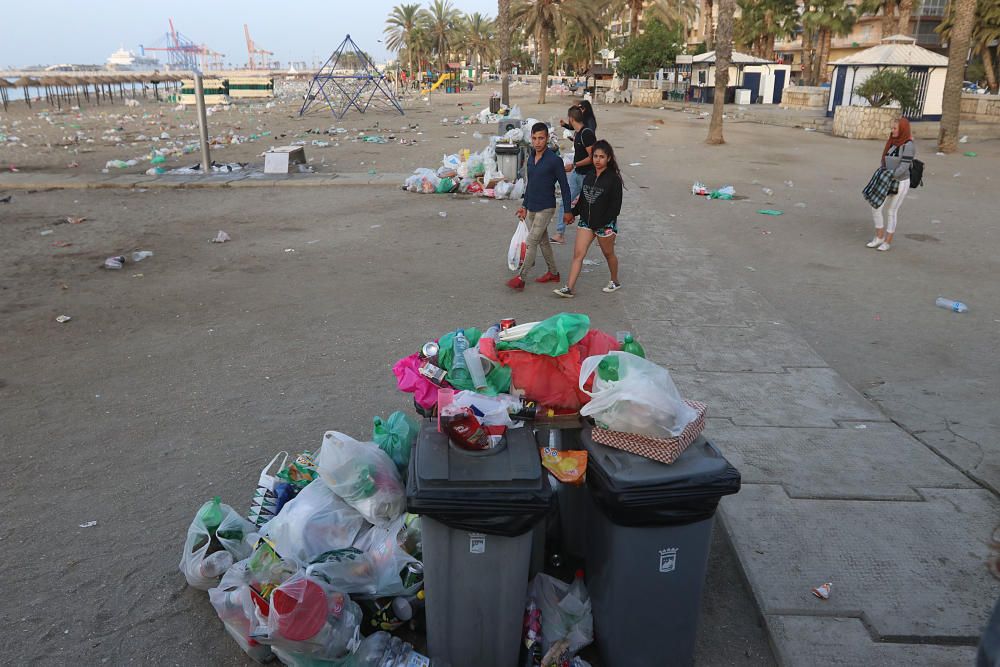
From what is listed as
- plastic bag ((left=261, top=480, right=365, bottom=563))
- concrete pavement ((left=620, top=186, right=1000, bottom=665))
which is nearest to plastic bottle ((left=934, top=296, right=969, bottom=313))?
concrete pavement ((left=620, top=186, right=1000, bottom=665))

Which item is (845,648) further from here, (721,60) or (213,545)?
(721,60)

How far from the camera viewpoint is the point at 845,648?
2.72 meters

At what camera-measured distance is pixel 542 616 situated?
2766mm

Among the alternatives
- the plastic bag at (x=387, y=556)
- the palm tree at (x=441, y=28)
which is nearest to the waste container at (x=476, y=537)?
the plastic bag at (x=387, y=556)

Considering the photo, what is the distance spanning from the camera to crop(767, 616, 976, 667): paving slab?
266 cm

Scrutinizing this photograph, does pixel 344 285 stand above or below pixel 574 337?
below

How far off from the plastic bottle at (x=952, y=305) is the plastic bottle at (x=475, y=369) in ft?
18.9

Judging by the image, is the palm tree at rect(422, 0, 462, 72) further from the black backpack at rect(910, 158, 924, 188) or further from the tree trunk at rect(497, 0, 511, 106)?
the black backpack at rect(910, 158, 924, 188)

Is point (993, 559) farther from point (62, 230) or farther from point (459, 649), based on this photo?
point (62, 230)

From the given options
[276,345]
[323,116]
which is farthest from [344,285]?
[323,116]

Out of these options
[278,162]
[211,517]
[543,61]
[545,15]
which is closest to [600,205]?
[211,517]

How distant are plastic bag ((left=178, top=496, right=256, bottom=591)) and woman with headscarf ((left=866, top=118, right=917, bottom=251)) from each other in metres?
8.07

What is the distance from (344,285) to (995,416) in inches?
227

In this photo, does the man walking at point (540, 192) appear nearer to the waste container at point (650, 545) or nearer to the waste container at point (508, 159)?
the waste container at point (650, 545)
